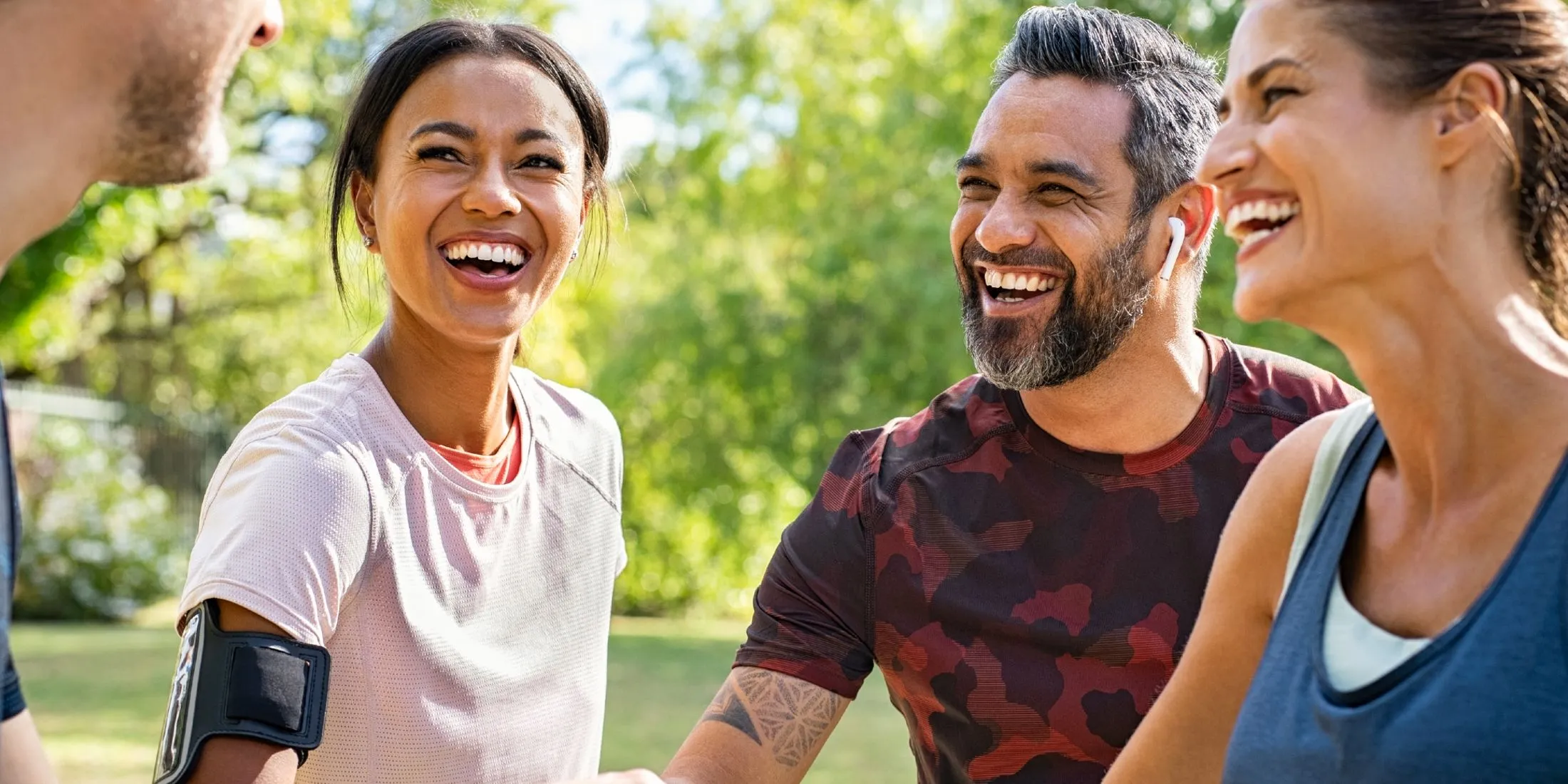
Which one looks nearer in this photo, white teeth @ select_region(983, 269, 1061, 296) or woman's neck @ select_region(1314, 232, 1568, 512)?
woman's neck @ select_region(1314, 232, 1568, 512)

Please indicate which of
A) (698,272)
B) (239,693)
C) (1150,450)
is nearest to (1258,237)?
(1150,450)

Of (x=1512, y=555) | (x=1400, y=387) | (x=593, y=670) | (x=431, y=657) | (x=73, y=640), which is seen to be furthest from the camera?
(x=73, y=640)

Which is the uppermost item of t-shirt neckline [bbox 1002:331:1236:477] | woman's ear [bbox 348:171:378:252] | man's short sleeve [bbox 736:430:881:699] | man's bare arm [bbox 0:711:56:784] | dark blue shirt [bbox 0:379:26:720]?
woman's ear [bbox 348:171:378:252]

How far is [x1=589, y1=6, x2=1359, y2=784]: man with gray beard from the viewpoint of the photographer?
3.00 m

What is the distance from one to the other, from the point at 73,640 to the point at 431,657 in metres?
13.0

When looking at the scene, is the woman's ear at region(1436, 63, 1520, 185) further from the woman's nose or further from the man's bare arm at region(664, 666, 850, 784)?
the man's bare arm at region(664, 666, 850, 784)

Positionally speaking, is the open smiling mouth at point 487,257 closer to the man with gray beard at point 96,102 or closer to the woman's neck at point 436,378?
the woman's neck at point 436,378

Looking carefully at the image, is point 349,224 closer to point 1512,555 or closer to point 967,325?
point 967,325

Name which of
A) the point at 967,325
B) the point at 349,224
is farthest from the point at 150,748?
the point at 967,325

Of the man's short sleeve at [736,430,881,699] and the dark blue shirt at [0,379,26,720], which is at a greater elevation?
the dark blue shirt at [0,379,26,720]

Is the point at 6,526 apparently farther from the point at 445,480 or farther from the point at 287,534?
the point at 445,480

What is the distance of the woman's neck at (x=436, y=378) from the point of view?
3.04 m

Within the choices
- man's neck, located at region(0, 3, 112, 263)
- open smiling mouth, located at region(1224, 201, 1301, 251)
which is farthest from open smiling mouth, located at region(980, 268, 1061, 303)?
man's neck, located at region(0, 3, 112, 263)

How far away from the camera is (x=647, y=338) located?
20.4m
